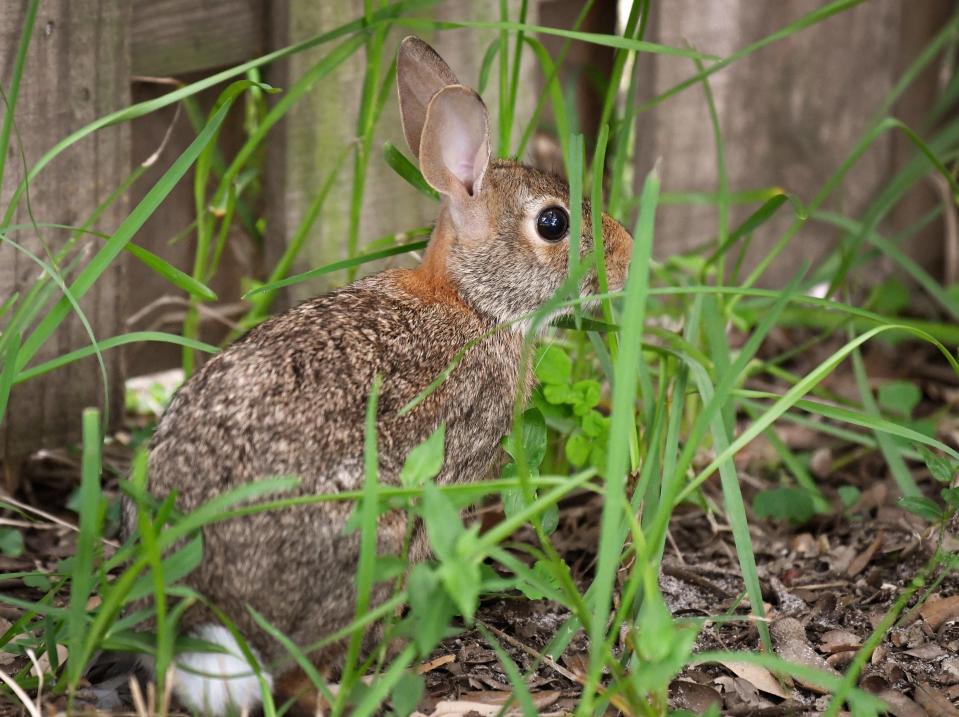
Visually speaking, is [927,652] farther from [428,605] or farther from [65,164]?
[65,164]

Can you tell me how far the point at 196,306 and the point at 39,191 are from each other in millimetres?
633

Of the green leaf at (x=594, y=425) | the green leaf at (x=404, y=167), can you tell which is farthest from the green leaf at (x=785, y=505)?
the green leaf at (x=404, y=167)

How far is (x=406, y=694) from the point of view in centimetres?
274

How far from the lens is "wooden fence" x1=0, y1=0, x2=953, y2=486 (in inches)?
161

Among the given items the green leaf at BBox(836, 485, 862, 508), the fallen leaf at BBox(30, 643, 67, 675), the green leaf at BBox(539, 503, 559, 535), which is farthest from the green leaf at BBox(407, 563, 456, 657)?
the green leaf at BBox(836, 485, 862, 508)

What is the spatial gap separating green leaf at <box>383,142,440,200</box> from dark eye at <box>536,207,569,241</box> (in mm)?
347

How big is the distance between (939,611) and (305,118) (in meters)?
2.73

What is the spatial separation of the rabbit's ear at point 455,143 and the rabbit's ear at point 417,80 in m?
0.10

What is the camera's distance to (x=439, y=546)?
2428mm

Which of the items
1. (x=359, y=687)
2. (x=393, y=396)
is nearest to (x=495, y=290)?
(x=393, y=396)

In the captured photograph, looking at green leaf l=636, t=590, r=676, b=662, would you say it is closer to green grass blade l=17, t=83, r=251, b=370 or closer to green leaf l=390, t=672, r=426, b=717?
green leaf l=390, t=672, r=426, b=717

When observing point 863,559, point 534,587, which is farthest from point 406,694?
point 863,559

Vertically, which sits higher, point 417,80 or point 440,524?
point 417,80

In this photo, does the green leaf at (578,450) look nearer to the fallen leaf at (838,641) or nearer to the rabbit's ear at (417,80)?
the fallen leaf at (838,641)
